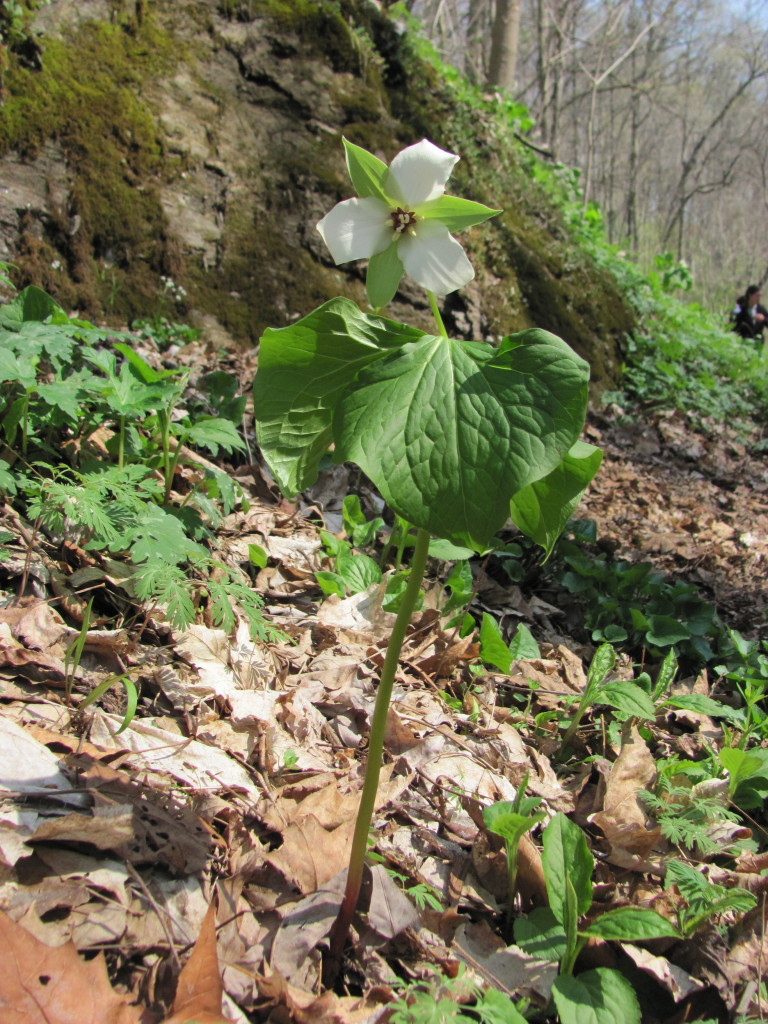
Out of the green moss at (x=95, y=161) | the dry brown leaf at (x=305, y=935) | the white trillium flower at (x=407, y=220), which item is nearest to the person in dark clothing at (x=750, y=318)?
the green moss at (x=95, y=161)

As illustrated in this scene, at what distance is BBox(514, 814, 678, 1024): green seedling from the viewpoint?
1.10 m

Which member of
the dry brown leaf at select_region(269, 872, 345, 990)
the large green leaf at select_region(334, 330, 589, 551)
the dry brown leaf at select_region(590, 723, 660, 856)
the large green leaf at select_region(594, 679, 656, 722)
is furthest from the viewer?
the large green leaf at select_region(594, 679, 656, 722)

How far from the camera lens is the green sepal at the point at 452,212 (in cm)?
97

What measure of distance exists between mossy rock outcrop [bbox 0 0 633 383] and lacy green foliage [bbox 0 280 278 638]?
2.15 feet

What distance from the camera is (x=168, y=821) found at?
3.92ft

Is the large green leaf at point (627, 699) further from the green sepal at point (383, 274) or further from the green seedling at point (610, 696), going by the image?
the green sepal at point (383, 274)

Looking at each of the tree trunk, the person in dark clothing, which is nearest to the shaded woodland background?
the person in dark clothing

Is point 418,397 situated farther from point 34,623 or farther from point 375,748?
point 34,623

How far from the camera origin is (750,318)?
32.0 feet

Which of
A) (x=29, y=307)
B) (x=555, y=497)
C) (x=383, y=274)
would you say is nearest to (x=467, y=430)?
(x=555, y=497)

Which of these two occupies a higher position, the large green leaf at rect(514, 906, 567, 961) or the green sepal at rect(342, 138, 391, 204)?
the green sepal at rect(342, 138, 391, 204)

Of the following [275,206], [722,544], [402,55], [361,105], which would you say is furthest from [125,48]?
[722,544]

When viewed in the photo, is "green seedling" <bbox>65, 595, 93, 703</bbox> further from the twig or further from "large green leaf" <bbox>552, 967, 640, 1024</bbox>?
"large green leaf" <bbox>552, 967, 640, 1024</bbox>

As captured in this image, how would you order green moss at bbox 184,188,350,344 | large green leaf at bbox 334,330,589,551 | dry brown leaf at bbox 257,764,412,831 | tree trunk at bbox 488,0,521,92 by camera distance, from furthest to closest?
tree trunk at bbox 488,0,521,92 → green moss at bbox 184,188,350,344 → dry brown leaf at bbox 257,764,412,831 → large green leaf at bbox 334,330,589,551
